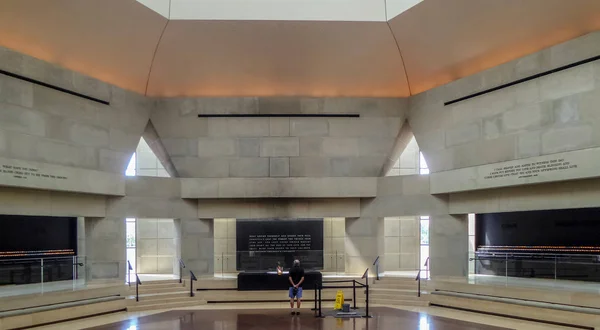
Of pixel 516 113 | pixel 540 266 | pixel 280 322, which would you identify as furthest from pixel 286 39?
pixel 540 266

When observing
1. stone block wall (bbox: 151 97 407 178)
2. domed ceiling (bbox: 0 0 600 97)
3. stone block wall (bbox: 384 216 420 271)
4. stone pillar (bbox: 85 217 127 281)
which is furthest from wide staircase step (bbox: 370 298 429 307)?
stone pillar (bbox: 85 217 127 281)

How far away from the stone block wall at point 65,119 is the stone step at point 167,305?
430 centimetres

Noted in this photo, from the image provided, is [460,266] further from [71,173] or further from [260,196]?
[71,173]

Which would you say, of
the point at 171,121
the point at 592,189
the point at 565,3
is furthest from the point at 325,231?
the point at 565,3

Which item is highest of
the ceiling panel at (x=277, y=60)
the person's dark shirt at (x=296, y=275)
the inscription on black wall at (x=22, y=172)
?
the ceiling panel at (x=277, y=60)

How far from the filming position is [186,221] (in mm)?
17312

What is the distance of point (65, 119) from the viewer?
46.0 ft

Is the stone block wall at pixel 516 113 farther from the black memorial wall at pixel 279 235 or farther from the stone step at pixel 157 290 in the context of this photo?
the stone step at pixel 157 290

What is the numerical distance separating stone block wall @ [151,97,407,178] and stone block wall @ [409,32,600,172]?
1449mm

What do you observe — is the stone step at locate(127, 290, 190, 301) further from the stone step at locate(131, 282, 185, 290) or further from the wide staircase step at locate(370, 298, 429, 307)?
the wide staircase step at locate(370, 298, 429, 307)

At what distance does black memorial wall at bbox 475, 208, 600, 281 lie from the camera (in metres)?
12.1

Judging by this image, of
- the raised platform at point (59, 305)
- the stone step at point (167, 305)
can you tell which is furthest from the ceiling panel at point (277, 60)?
the stone step at point (167, 305)

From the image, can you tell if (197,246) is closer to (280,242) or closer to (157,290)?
(157,290)

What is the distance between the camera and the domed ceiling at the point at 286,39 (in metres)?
12.6
